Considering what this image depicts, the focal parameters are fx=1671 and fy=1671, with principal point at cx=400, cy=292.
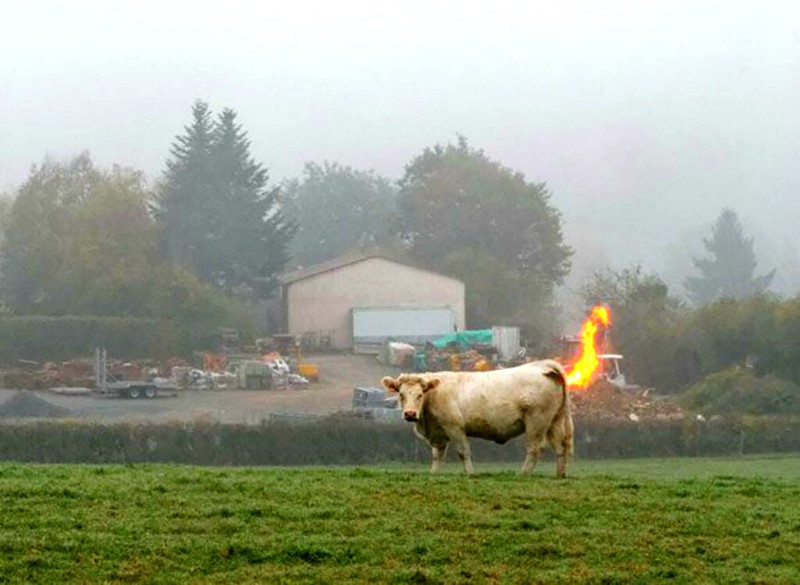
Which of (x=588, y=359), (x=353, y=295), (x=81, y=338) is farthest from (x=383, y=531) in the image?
(x=353, y=295)

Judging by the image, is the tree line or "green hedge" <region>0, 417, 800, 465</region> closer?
"green hedge" <region>0, 417, 800, 465</region>

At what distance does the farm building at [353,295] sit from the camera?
97562 mm

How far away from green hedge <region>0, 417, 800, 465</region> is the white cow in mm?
27597

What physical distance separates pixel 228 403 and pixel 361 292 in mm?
27837

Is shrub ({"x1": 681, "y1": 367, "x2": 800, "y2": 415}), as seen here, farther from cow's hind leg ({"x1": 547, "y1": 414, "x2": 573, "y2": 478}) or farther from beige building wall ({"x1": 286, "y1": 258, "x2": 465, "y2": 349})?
cow's hind leg ({"x1": 547, "y1": 414, "x2": 573, "y2": 478})

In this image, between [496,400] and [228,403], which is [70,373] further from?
[496,400]

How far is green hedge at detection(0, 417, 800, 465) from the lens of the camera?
51.4 meters

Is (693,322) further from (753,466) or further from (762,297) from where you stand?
(753,466)

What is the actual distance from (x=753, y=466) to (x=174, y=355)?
4882 cm

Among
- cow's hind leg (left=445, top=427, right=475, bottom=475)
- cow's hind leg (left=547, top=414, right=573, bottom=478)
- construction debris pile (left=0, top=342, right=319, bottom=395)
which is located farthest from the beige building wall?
cow's hind leg (left=547, top=414, right=573, bottom=478)

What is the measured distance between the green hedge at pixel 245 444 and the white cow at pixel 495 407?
27597 millimetres

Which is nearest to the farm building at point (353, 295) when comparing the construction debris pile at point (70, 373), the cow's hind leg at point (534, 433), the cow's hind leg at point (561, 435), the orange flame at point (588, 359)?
the construction debris pile at point (70, 373)

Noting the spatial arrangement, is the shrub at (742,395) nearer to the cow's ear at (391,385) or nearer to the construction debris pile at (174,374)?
the construction debris pile at (174,374)

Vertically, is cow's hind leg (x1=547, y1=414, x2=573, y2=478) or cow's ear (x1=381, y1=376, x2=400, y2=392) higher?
cow's ear (x1=381, y1=376, x2=400, y2=392)
